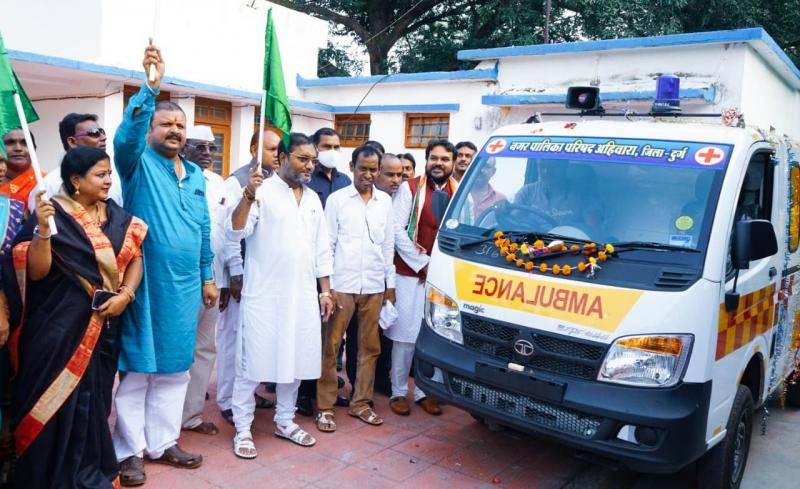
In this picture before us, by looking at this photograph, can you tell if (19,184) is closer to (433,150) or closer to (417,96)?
(433,150)

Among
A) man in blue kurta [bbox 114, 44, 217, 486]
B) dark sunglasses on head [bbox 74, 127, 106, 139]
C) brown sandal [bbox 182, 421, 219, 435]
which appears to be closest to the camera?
man in blue kurta [bbox 114, 44, 217, 486]

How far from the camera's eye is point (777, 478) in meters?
4.62

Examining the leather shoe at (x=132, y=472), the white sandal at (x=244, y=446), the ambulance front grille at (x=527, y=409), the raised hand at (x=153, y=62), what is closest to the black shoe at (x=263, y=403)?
the white sandal at (x=244, y=446)

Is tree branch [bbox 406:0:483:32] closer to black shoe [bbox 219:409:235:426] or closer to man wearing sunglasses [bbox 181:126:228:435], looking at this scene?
man wearing sunglasses [bbox 181:126:228:435]

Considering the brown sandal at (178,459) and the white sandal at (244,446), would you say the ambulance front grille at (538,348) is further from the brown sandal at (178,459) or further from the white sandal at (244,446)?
the brown sandal at (178,459)

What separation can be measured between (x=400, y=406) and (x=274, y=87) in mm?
2564

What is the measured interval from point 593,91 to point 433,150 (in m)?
1.36

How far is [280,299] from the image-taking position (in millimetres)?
4371

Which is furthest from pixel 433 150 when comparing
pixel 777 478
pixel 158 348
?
pixel 777 478

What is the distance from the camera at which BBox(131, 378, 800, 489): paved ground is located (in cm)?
401

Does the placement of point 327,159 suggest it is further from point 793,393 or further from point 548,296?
point 793,393

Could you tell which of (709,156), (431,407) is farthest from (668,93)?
(431,407)

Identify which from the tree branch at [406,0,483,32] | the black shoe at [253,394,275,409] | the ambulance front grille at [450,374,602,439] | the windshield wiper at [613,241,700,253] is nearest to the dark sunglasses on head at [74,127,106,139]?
the black shoe at [253,394,275,409]

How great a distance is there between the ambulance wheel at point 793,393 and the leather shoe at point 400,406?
3.33 metres
